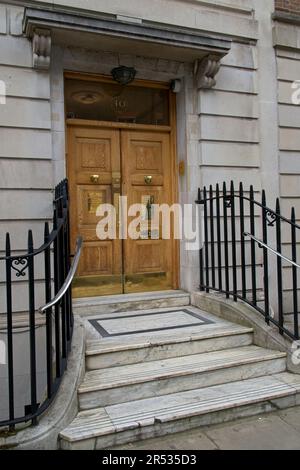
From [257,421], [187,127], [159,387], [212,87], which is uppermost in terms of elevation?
[212,87]

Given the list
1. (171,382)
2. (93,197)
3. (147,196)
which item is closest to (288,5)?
(147,196)

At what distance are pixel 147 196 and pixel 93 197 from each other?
729mm

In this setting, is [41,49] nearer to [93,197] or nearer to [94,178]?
[94,178]

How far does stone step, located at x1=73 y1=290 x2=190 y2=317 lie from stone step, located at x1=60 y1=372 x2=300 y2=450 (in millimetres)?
1577

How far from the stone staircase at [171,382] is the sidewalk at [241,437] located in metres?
0.06

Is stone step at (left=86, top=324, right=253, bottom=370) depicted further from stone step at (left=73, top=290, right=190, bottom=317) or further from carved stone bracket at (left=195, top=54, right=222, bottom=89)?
carved stone bracket at (left=195, top=54, right=222, bottom=89)

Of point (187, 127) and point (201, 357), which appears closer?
point (201, 357)

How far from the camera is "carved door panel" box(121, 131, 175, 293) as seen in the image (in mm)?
5164

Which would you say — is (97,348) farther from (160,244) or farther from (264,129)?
(264,129)

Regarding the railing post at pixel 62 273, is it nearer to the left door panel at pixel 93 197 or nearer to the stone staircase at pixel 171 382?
the stone staircase at pixel 171 382

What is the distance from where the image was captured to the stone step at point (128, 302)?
4.60 m

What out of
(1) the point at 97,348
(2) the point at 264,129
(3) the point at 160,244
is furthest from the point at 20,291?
(2) the point at 264,129

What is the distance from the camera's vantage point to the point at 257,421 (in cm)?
311
